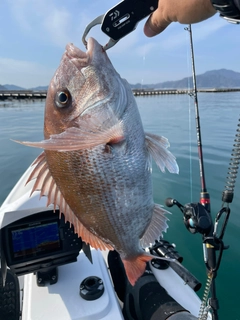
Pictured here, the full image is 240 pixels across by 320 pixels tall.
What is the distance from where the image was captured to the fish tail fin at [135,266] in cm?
136

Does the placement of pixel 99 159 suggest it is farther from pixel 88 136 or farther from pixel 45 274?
pixel 45 274

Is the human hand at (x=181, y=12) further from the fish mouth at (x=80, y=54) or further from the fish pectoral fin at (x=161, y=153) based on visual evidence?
the fish pectoral fin at (x=161, y=153)

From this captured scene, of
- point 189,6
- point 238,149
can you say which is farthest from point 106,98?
point 238,149

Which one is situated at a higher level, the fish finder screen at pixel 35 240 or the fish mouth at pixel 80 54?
the fish mouth at pixel 80 54

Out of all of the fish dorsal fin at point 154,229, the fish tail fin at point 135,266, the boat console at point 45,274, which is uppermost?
the fish dorsal fin at point 154,229

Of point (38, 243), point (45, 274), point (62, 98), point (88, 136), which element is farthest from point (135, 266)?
point (45, 274)

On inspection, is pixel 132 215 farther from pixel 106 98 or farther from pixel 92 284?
pixel 92 284

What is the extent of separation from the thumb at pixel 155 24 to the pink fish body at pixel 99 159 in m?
0.30

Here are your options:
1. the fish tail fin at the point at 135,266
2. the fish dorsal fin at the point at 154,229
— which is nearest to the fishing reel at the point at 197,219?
the fish dorsal fin at the point at 154,229

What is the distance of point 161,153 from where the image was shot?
139cm

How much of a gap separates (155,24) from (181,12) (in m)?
0.15

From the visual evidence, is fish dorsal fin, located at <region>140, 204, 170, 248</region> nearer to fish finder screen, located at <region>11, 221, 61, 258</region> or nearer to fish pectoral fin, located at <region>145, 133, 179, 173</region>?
fish pectoral fin, located at <region>145, 133, 179, 173</region>

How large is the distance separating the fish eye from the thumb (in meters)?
0.57

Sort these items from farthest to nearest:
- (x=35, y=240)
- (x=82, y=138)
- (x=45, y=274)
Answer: (x=45, y=274) < (x=35, y=240) < (x=82, y=138)
